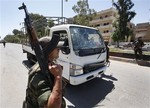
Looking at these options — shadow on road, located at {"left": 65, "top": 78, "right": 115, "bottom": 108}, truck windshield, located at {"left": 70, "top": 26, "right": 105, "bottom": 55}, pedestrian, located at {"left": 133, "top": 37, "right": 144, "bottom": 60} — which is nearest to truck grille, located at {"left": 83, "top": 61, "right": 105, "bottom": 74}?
truck windshield, located at {"left": 70, "top": 26, "right": 105, "bottom": 55}

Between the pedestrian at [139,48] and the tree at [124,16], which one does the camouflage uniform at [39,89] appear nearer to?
the pedestrian at [139,48]

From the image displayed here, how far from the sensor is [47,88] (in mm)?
1440

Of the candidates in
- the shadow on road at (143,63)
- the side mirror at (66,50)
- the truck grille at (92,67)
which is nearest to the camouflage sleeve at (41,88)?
the side mirror at (66,50)

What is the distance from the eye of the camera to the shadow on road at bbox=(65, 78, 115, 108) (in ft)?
14.9

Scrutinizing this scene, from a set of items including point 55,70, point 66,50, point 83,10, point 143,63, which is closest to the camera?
point 55,70

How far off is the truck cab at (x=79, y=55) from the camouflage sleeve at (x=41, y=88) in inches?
132

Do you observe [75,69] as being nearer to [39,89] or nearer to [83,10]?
[39,89]

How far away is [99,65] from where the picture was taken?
5711 mm

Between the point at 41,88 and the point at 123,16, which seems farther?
the point at 123,16

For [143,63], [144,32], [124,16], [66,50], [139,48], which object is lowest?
[143,63]

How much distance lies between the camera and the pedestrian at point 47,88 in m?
1.36

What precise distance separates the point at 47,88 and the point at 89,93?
3878 millimetres

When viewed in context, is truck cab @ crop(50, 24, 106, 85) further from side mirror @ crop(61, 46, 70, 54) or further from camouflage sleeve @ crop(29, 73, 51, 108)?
camouflage sleeve @ crop(29, 73, 51, 108)

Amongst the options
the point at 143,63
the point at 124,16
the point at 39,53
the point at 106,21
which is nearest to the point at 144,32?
the point at 106,21
